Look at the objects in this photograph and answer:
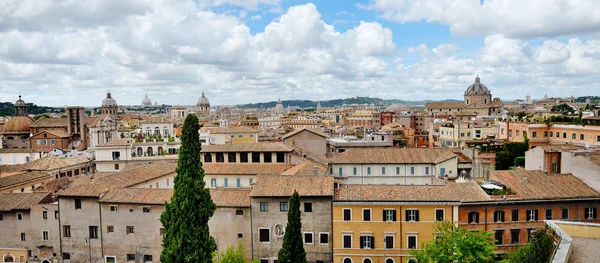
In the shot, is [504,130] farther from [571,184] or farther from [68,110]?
[68,110]

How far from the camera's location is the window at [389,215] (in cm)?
3158

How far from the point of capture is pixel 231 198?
111 ft

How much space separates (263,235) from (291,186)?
4079mm

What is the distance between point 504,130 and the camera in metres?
71.7

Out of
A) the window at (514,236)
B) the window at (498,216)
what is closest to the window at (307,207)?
the window at (498,216)

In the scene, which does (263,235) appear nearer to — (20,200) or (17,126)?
(20,200)

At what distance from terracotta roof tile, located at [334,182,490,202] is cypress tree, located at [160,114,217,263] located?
10.4 metres

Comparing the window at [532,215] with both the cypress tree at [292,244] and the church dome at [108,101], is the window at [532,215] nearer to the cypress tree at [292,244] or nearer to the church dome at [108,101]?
the cypress tree at [292,244]

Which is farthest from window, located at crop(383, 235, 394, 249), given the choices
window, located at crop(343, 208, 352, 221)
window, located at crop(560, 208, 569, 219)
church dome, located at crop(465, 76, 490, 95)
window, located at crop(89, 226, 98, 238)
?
church dome, located at crop(465, 76, 490, 95)

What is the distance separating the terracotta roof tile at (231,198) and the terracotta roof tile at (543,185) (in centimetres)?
1946

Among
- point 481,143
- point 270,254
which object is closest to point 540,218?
point 270,254

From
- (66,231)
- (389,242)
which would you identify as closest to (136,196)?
(66,231)

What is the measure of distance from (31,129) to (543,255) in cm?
8363

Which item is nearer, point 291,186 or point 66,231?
point 291,186
